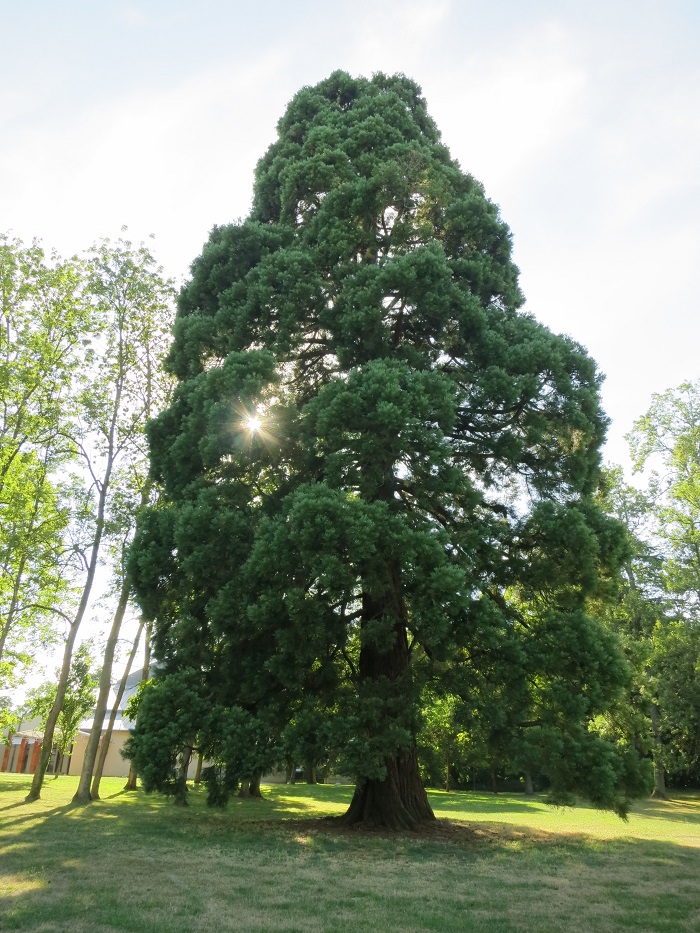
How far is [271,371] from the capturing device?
11.4m

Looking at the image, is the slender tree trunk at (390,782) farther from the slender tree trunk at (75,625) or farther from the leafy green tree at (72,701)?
the leafy green tree at (72,701)

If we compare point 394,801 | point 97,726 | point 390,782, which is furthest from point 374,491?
point 97,726

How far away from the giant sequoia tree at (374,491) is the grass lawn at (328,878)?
1129 millimetres

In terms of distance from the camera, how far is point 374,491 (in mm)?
10289

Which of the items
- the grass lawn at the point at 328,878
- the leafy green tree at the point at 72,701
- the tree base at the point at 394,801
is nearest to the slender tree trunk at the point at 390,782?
the tree base at the point at 394,801

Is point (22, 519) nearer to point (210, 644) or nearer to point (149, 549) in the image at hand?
point (149, 549)

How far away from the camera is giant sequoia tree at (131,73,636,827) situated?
932 centimetres

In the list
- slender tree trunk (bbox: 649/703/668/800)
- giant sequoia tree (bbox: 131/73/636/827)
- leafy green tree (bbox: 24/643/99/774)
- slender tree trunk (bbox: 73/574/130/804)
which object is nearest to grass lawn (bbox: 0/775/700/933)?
giant sequoia tree (bbox: 131/73/636/827)

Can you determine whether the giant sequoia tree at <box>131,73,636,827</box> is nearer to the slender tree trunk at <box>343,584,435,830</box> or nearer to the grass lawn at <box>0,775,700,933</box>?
the slender tree trunk at <box>343,584,435,830</box>

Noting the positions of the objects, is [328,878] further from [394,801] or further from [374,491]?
[374,491]

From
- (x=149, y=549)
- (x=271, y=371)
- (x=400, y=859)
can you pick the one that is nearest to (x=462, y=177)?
(x=271, y=371)

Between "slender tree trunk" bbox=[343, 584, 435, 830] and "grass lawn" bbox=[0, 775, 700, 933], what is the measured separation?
0.63 m

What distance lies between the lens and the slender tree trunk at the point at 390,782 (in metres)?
10.9

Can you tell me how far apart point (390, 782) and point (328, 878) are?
425cm
